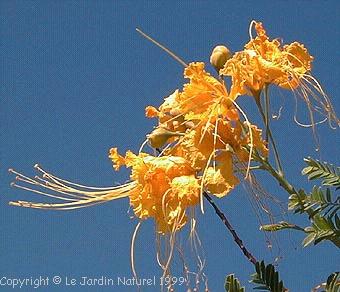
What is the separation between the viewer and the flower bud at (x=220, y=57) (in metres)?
2.16

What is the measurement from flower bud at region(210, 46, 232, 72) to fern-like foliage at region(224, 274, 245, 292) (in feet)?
2.21

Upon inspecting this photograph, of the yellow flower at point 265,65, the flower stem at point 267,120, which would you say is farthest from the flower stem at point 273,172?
the yellow flower at point 265,65

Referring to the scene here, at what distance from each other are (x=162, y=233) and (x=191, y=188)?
8.6 inches

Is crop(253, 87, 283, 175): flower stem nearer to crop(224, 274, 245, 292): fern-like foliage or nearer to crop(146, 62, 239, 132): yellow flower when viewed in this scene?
crop(146, 62, 239, 132): yellow flower

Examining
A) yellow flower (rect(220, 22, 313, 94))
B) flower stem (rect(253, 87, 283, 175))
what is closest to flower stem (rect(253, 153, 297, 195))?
flower stem (rect(253, 87, 283, 175))

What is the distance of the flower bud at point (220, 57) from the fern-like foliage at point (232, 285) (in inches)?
26.5

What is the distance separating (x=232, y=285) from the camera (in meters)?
1.97

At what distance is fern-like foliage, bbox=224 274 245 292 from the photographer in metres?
1.97

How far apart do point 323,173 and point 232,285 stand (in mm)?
495

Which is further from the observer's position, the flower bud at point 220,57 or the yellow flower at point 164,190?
the flower bud at point 220,57

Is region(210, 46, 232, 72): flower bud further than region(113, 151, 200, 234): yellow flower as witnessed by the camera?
Yes

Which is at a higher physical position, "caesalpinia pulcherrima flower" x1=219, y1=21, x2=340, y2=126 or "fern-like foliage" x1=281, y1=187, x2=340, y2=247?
"caesalpinia pulcherrima flower" x1=219, y1=21, x2=340, y2=126

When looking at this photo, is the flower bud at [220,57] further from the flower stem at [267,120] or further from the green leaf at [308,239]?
the green leaf at [308,239]

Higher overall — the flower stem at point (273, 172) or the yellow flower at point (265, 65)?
the yellow flower at point (265, 65)
